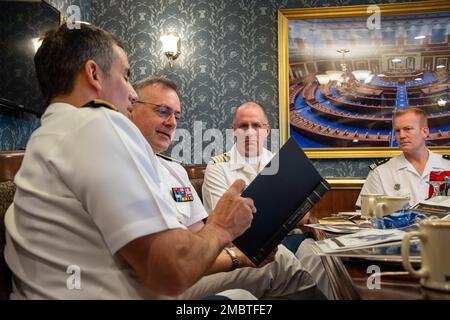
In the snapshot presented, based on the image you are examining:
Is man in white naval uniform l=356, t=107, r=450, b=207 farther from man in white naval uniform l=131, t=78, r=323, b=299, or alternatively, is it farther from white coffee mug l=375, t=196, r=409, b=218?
man in white naval uniform l=131, t=78, r=323, b=299

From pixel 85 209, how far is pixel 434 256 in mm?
638

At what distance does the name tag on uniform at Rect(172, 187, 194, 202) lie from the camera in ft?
5.89

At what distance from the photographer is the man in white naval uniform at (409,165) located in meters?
2.94

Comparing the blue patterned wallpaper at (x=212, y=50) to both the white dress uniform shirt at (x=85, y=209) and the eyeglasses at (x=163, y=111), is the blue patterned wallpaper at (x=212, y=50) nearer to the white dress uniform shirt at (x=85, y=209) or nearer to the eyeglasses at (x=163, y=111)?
the eyeglasses at (x=163, y=111)

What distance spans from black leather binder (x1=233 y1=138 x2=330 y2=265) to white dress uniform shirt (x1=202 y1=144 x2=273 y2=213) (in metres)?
1.22

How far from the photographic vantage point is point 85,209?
82cm

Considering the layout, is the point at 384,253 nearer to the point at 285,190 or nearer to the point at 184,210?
the point at 285,190

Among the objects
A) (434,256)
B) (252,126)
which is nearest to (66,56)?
(434,256)

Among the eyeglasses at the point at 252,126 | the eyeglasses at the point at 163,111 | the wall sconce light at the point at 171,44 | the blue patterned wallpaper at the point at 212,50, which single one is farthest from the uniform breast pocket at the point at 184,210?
the wall sconce light at the point at 171,44

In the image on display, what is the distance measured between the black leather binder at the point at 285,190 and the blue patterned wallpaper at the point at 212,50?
317cm

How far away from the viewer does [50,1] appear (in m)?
3.52

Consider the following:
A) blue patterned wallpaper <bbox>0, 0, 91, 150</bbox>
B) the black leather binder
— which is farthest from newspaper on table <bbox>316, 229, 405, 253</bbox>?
blue patterned wallpaper <bbox>0, 0, 91, 150</bbox>

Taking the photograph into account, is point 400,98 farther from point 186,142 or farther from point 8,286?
point 8,286

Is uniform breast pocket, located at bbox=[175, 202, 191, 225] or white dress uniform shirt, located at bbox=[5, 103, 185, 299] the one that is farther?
uniform breast pocket, located at bbox=[175, 202, 191, 225]
